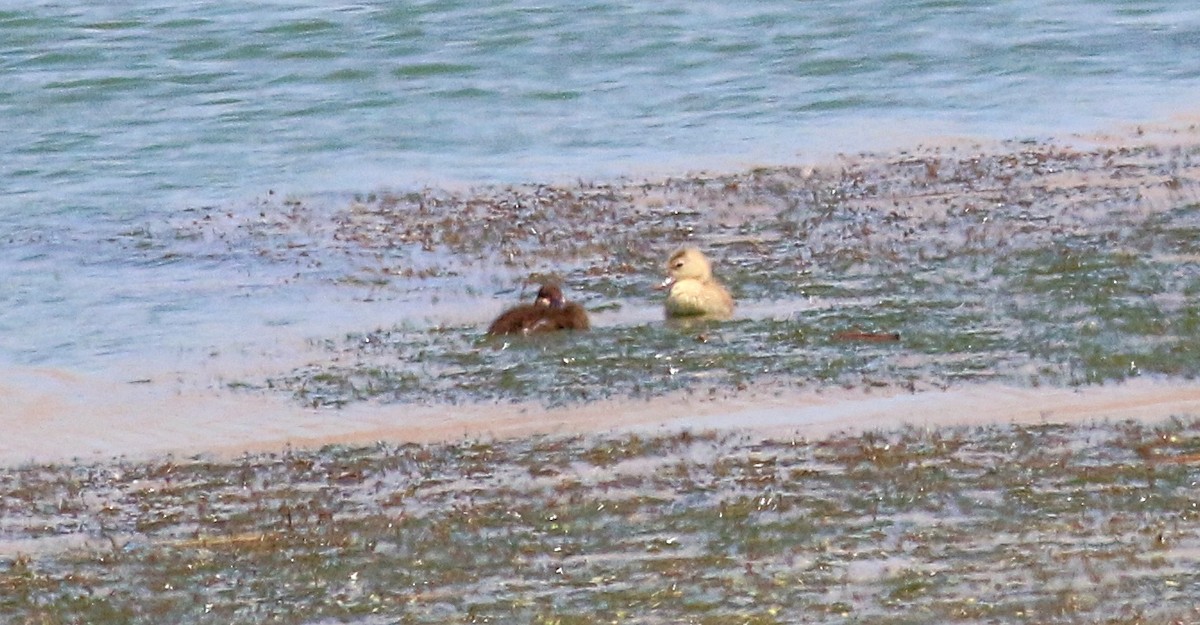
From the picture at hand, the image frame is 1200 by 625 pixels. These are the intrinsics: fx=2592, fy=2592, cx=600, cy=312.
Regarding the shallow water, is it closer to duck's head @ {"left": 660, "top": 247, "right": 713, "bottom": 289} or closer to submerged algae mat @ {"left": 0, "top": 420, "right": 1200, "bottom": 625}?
duck's head @ {"left": 660, "top": 247, "right": 713, "bottom": 289}

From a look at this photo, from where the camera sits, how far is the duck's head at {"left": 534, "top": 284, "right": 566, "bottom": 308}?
377 inches

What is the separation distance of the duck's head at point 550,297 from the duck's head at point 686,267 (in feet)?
1.73

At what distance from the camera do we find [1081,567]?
6.29 metres

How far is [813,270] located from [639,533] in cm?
381

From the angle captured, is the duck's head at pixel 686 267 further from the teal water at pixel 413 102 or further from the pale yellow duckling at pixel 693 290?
the teal water at pixel 413 102

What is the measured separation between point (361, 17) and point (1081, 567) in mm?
13447

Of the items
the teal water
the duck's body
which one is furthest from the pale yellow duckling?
the teal water

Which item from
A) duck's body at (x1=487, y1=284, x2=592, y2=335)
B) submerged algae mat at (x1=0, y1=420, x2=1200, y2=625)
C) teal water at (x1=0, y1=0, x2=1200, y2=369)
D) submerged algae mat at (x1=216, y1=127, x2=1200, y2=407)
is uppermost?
submerged algae mat at (x1=0, y1=420, x2=1200, y2=625)

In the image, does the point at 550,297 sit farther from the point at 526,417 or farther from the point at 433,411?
the point at 526,417

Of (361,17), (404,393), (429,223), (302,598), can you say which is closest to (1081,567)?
(302,598)

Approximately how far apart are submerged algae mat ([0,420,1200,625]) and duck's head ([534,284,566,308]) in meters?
1.60

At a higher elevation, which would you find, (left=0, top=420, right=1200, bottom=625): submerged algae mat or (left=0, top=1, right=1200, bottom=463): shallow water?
(left=0, top=420, right=1200, bottom=625): submerged algae mat

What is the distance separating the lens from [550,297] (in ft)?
31.6

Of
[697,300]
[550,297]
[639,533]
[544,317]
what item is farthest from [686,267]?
[639,533]
